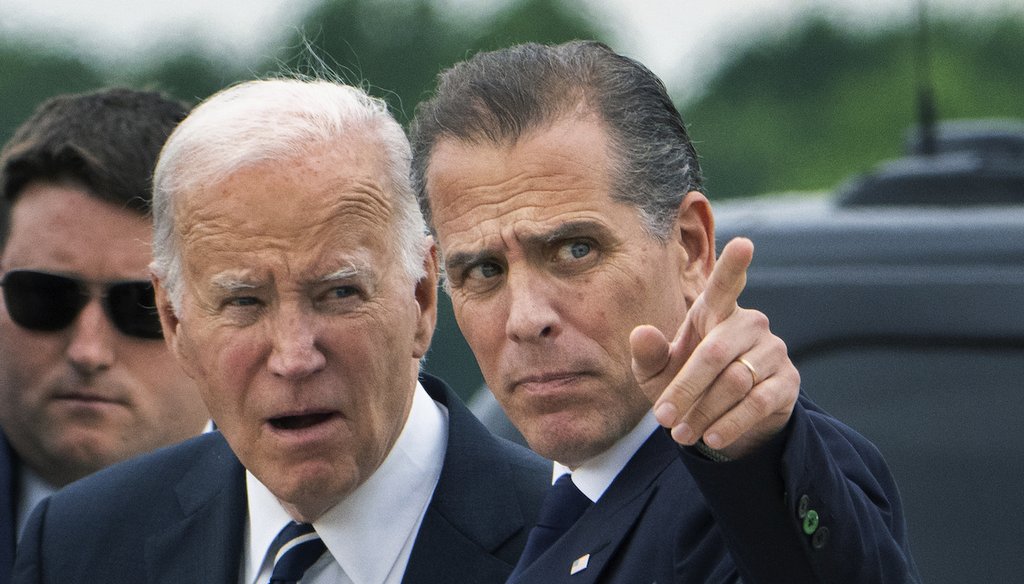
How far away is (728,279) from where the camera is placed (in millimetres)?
2172

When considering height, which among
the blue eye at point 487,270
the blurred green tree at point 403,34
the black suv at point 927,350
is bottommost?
the blurred green tree at point 403,34

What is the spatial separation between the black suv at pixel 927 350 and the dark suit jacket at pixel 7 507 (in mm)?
1103

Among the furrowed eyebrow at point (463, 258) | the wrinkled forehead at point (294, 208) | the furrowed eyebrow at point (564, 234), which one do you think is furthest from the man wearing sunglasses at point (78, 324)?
the furrowed eyebrow at point (564, 234)

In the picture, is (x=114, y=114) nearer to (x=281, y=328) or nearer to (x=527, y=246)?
(x=281, y=328)

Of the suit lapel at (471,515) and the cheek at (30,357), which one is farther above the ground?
the cheek at (30,357)

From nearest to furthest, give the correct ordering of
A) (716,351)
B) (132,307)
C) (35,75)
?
(716,351) → (132,307) → (35,75)

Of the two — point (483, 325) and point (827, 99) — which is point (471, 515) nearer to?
point (483, 325)

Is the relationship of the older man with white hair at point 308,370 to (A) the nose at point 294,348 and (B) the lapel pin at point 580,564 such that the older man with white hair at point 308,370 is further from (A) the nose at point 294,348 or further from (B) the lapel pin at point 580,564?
(B) the lapel pin at point 580,564

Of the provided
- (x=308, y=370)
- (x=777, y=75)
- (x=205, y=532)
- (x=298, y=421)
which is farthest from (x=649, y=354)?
(x=777, y=75)

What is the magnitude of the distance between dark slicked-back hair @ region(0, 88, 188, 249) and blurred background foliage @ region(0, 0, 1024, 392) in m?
39.6

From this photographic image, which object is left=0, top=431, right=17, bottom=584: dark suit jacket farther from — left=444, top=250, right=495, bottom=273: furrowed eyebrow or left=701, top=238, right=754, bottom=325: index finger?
left=701, top=238, right=754, bottom=325: index finger

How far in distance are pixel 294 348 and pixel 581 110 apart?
635mm

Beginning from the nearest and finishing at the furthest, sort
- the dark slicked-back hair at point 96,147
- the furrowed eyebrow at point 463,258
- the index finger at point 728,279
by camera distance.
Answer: the index finger at point 728,279
the furrowed eyebrow at point 463,258
the dark slicked-back hair at point 96,147

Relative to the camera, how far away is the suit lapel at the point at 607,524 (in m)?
2.63
